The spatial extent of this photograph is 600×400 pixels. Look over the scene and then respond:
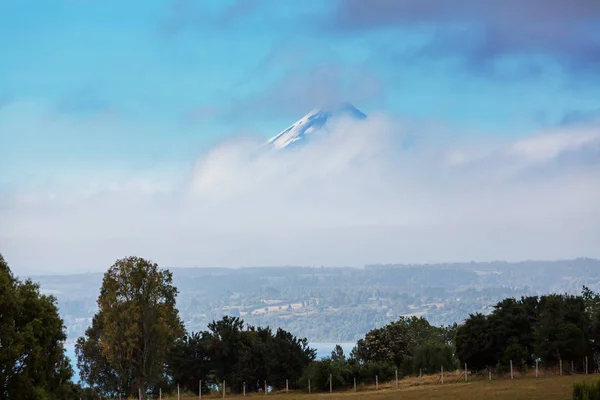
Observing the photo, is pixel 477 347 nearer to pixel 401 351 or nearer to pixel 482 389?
pixel 482 389

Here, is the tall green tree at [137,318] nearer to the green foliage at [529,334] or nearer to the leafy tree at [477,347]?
the leafy tree at [477,347]

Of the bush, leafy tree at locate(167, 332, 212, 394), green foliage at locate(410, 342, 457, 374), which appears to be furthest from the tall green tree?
the bush

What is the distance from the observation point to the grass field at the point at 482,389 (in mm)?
49000

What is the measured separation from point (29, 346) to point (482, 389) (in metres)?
28.0

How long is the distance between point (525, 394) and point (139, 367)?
102ft

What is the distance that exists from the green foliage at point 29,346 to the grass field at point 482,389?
19.2 meters

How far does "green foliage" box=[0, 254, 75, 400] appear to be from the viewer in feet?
142

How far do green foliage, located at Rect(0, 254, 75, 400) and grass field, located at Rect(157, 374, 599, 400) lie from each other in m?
19.2

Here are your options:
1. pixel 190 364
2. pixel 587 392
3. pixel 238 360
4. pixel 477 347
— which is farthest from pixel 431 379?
pixel 587 392

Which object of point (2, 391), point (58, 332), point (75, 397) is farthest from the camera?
point (75, 397)

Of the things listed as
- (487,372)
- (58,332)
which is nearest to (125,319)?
(58,332)

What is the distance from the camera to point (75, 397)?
52.1 metres

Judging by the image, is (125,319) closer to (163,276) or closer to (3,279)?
(163,276)

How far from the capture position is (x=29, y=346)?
145 ft
